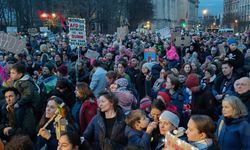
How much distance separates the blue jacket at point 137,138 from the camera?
15.1 ft

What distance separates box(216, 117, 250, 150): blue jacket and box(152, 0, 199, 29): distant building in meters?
88.4

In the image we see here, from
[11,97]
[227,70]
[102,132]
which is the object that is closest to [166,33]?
[227,70]

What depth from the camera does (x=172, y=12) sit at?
14038 cm

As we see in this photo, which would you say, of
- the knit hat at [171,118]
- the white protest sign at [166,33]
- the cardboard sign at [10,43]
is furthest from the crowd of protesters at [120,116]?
the white protest sign at [166,33]

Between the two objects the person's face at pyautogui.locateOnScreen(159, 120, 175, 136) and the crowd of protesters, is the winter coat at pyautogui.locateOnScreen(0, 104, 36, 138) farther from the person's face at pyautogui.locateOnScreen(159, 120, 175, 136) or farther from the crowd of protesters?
the person's face at pyautogui.locateOnScreen(159, 120, 175, 136)

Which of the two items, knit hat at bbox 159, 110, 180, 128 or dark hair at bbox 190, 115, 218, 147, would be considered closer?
dark hair at bbox 190, 115, 218, 147

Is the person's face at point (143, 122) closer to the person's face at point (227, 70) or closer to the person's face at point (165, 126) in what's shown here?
the person's face at point (165, 126)

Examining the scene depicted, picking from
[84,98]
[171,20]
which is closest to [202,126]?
[84,98]

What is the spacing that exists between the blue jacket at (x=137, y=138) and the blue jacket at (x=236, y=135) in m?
0.86

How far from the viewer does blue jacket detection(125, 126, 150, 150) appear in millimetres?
4609

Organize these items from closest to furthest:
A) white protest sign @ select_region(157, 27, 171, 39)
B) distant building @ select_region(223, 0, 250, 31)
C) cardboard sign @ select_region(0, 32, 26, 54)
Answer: cardboard sign @ select_region(0, 32, 26, 54) < white protest sign @ select_region(157, 27, 171, 39) < distant building @ select_region(223, 0, 250, 31)

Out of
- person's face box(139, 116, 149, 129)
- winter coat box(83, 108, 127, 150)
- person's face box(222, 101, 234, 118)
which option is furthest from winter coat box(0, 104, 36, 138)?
person's face box(222, 101, 234, 118)

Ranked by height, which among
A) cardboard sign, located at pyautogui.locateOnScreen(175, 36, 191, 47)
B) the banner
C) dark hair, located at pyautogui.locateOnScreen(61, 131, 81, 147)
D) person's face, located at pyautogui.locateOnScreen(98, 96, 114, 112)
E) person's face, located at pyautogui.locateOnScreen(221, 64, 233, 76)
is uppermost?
the banner

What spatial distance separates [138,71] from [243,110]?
642 cm
